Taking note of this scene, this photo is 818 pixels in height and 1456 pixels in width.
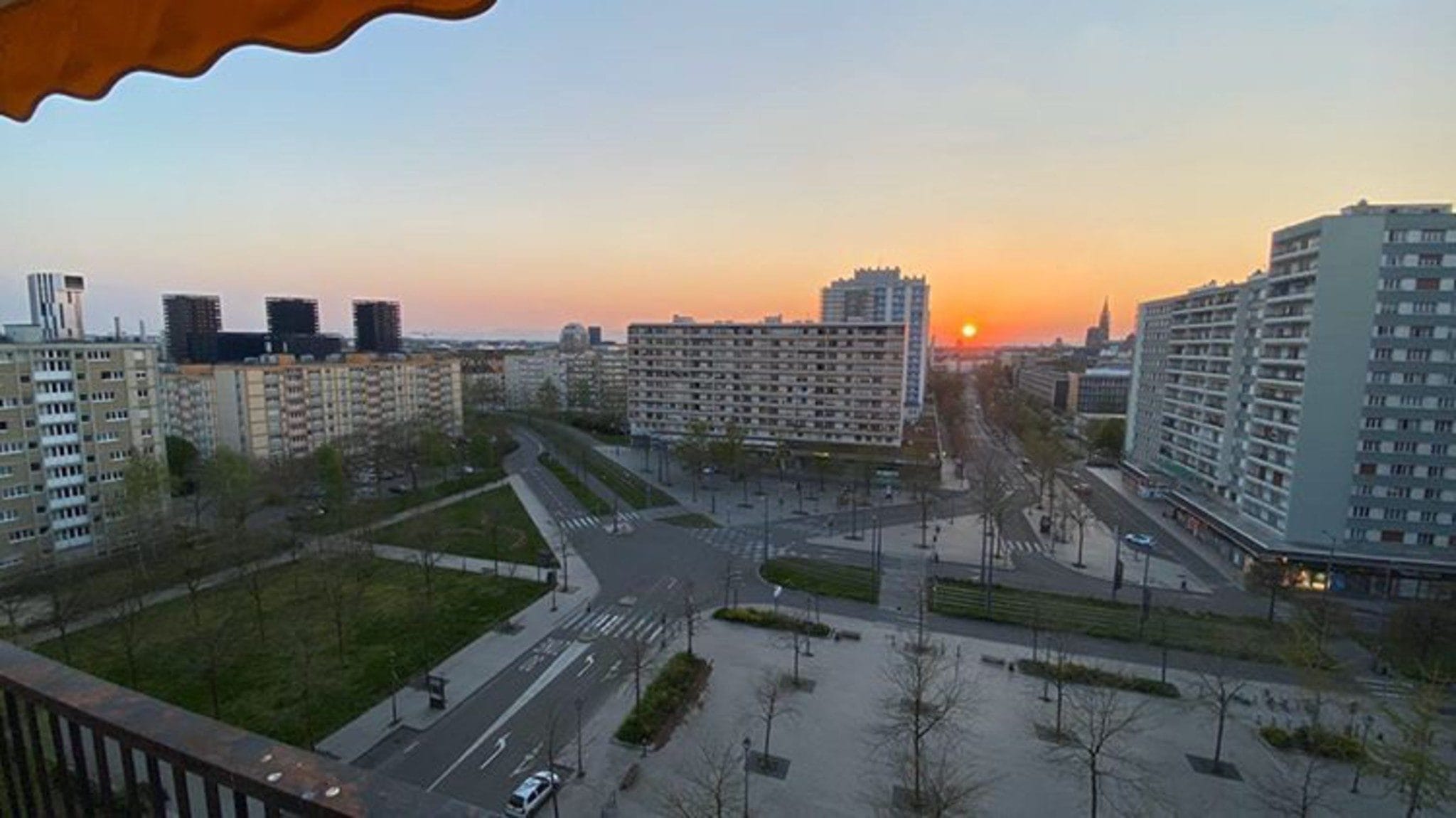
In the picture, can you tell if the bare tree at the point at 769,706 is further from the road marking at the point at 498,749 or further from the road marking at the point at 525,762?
the road marking at the point at 498,749

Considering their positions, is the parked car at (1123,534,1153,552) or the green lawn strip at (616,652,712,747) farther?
the parked car at (1123,534,1153,552)

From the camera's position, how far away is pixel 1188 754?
37.4ft

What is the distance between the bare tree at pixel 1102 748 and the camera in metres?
10.1

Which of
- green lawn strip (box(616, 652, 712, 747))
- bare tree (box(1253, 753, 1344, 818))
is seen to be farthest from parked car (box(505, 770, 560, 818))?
bare tree (box(1253, 753, 1344, 818))

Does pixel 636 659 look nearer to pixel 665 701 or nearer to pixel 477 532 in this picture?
pixel 665 701

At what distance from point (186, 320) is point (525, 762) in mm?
54410

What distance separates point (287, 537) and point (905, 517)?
21884 mm

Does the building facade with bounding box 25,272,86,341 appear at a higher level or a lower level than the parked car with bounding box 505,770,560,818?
higher

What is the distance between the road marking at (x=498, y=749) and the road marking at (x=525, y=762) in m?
0.45

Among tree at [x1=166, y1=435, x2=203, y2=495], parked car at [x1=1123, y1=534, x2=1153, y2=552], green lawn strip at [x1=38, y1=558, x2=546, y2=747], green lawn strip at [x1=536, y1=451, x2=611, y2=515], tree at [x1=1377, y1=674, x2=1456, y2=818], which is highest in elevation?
tree at [x1=166, y1=435, x2=203, y2=495]

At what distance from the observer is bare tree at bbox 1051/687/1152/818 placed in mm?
10102

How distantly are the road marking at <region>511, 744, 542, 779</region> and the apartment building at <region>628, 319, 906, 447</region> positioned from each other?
2730cm

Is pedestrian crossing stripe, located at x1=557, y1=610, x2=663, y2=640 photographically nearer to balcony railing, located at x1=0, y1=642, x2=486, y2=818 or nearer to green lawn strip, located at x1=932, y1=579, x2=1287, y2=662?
green lawn strip, located at x1=932, y1=579, x2=1287, y2=662

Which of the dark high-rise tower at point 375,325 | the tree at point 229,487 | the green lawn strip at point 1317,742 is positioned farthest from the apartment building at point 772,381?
the dark high-rise tower at point 375,325
